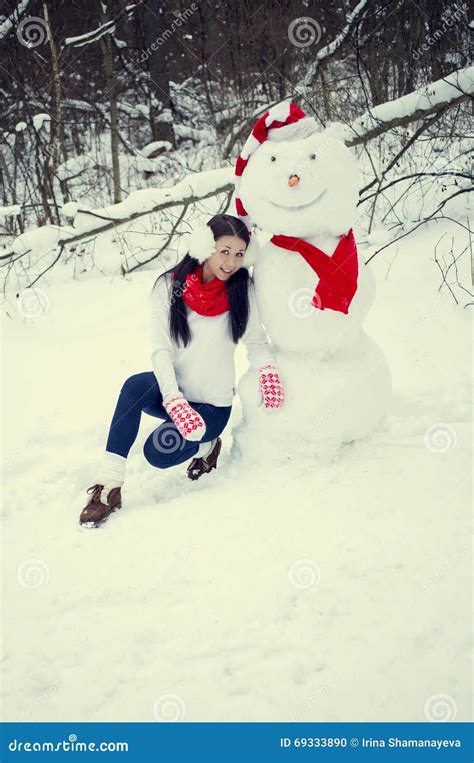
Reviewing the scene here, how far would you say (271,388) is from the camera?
226 centimetres

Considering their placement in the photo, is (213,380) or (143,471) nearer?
(213,380)

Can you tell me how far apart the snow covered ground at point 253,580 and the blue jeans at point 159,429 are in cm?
15

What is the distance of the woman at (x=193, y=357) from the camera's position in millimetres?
2207

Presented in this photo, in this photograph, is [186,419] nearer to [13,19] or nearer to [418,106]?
[418,106]

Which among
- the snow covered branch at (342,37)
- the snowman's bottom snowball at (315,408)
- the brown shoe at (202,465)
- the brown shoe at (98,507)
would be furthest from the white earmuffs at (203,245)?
the snow covered branch at (342,37)

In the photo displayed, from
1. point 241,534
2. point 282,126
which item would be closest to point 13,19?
point 282,126

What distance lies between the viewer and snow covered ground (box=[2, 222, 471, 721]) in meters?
1.46

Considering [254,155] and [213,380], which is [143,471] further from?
[254,155]

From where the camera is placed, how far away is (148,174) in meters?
7.98

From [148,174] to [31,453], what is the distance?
606cm

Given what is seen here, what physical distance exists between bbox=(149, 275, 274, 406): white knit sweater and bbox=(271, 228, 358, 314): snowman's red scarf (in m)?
0.28

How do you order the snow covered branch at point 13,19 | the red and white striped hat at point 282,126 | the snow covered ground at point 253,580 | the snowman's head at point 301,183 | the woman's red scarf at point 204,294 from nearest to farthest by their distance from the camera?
the snow covered ground at point 253,580 → the snowman's head at point 301,183 → the red and white striped hat at point 282,126 → the woman's red scarf at point 204,294 → the snow covered branch at point 13,19

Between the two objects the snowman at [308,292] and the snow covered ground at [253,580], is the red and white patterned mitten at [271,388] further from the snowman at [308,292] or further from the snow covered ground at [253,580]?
the snow covered ground at [253,580]

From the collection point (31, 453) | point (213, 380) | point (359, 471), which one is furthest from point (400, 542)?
point (31, 453)
